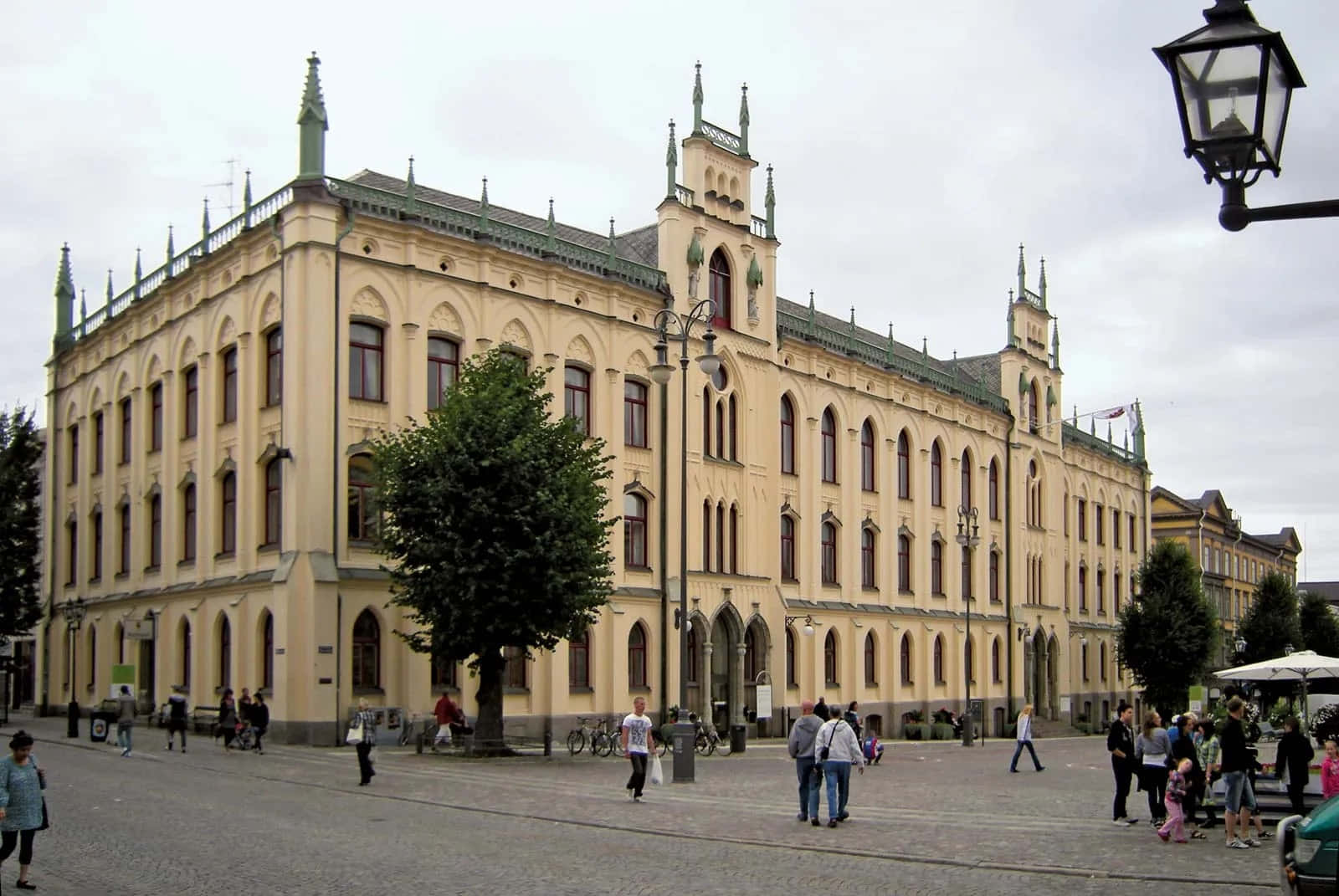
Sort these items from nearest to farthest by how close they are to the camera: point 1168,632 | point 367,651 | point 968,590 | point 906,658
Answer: point 367,651, point 968,590, point 906,658, point 1168,632

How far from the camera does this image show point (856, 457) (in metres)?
53.9

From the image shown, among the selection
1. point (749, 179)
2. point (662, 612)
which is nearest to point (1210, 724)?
point (662, 612)

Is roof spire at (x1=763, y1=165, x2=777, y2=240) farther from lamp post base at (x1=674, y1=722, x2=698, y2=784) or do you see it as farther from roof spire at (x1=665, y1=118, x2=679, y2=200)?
lamp post base at (x1=674, y1=722, x2=698, y2=784)

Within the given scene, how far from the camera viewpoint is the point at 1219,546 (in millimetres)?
101062

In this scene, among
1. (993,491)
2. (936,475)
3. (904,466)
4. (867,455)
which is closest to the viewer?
(867,455)

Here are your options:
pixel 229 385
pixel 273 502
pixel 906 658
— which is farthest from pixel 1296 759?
pixel 906 658

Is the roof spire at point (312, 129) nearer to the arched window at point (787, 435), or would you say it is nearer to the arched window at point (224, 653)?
the arched window at point (224, 653)

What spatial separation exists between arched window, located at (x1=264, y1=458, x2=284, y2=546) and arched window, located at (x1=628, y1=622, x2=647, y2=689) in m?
10.8

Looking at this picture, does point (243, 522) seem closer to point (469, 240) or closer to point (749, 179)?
point (469, 240)

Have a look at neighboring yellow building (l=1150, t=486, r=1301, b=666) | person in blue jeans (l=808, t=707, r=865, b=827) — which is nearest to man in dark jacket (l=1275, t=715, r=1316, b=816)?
person in blue jeans (l=808, t=707, r=865, b=827)

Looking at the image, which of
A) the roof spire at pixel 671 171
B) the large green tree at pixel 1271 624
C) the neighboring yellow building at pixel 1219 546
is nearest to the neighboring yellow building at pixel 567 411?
the roof spire at pixel 671 171

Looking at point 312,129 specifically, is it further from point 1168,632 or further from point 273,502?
point 1168,632

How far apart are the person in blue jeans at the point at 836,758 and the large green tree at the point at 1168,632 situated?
2044 inches

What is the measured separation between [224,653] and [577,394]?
1211 cm
